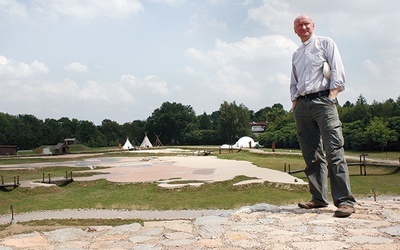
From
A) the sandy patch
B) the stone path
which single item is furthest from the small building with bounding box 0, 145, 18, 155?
the stone path

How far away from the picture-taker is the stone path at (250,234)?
3.85m

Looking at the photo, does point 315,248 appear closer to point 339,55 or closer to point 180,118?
point 339,55

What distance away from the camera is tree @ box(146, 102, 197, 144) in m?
97.1

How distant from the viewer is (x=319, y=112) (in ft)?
16.7

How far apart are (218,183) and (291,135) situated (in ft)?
124

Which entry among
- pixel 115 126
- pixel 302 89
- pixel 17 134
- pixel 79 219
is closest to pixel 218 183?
pixel 79 219

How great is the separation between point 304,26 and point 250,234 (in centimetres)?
295

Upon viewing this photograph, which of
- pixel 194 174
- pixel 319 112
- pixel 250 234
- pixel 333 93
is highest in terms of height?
pixel 333 93

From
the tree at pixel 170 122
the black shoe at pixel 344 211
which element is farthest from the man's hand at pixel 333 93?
the tree at pixel 170 122

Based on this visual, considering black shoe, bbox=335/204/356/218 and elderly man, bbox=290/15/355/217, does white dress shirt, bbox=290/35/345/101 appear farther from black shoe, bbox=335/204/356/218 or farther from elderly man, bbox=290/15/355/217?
black shoe, bbox=335/204/356/218

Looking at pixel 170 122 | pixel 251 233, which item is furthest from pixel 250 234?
pixel 170 122

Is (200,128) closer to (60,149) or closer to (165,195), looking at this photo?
(60,149)

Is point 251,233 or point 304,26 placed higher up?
point 304,26

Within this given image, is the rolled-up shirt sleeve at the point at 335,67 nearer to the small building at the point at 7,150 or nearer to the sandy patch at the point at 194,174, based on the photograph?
the sandy patch at the point at 194,174
